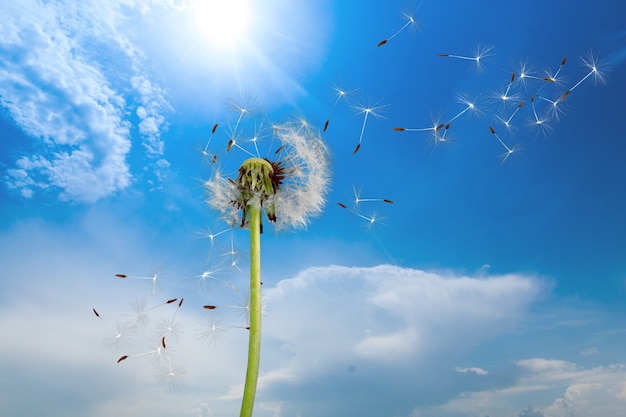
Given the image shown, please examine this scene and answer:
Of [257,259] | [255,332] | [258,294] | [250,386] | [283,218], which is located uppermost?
[283,218]

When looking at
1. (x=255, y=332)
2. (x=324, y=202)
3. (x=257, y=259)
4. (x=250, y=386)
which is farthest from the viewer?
(x=324, y=202)

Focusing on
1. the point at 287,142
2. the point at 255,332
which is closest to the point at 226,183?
the point at 287,142

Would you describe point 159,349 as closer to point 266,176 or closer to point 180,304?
point 180,304

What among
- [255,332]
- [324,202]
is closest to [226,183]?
[324,202]

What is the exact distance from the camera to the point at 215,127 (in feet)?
37.5

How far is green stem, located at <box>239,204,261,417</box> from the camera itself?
8.30 metres

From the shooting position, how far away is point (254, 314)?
9062 mm

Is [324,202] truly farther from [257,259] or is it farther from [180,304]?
[180,304]

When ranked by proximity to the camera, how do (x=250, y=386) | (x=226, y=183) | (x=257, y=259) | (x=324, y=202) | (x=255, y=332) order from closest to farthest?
1. (x=250, y=386)
2. (x=255, y=332)
3. (x=257, y=259)
4. (x=226, y=183)
5. (x=324, y=202)

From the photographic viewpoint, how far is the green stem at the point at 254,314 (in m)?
8.30

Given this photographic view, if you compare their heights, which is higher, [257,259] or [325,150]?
[325,150]

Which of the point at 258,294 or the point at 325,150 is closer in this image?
the point at 258,294

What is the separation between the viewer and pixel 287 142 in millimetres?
11328

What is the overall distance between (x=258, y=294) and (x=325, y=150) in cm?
442
